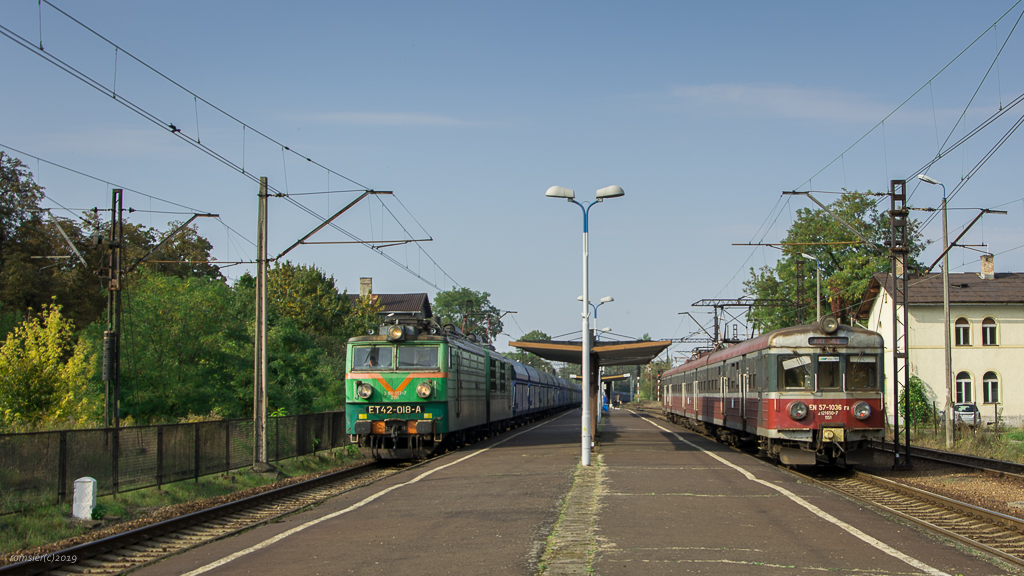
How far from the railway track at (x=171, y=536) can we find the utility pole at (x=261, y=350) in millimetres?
2746

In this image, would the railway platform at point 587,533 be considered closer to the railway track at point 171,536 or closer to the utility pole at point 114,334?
the railway track at point 171,536

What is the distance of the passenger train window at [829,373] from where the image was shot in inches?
734

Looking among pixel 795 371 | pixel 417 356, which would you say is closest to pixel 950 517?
pixel 795 371

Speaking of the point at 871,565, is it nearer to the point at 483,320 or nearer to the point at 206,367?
the point at 206,367

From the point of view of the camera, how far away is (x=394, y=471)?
20516 mm

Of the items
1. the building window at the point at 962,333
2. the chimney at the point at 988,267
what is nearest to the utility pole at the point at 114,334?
the building window at the point at 962,333

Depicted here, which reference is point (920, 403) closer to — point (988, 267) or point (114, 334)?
point (988, 267)

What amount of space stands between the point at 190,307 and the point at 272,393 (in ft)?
14.7

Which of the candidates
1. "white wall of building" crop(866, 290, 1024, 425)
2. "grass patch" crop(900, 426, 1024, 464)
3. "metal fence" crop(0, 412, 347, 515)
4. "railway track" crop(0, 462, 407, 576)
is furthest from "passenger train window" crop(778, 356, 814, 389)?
"white wall of building" crop(866, 290, 1024, 425)

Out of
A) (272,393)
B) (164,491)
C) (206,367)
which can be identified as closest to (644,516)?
(164,491)

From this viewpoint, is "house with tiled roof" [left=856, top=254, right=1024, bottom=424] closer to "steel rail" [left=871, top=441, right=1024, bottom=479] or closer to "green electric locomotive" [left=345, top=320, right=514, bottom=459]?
"steel rail" [left=871, top=441, right=1024, bottom=479]

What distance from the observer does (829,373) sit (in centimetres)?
1870

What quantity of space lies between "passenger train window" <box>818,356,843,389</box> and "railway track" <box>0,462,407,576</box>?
985 cm

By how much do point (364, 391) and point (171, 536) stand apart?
10436 millimetres
